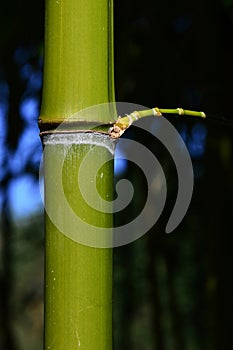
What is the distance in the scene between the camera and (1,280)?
301cm

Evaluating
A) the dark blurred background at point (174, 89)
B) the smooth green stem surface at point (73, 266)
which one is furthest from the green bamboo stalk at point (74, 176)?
the dark blurred background at point (174, 89)

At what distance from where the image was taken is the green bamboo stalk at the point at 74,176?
21.3 inches

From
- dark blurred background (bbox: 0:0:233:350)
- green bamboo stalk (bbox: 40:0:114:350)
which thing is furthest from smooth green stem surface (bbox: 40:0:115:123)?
dark blurred background (bbox: 0:0:233:350)

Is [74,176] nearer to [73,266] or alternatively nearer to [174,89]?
[73,266]

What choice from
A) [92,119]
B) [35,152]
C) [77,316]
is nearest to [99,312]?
[77,316]

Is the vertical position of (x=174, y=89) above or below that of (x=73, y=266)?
above

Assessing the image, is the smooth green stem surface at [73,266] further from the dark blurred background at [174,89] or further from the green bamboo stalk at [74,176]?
the dark blurred background at [174,89]

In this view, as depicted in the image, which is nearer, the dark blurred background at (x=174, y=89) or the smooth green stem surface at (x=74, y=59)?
the smooth green stem surface at (x=74, y=59)

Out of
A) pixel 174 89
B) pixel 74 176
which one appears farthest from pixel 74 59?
pixel 174 89

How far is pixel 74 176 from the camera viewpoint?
541 mm

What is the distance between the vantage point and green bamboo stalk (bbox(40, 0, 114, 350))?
1.77ft

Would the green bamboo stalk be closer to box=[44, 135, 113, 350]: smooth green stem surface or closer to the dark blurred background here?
box=[44, 135, 113, 350]: smooth green stem surface

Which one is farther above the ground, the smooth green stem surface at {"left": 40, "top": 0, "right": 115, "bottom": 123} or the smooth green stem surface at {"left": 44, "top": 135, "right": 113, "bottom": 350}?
the smooth green stem surface at {"left": 40, "top": 0, "right": 115, "bottom": 123}

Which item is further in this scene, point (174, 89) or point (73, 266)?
point (174, 89)
